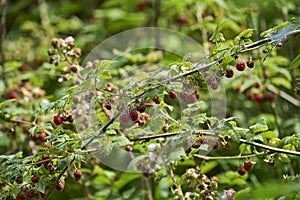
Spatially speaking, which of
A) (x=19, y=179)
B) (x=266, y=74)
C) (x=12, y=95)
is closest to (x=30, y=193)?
(x=19, y=179)

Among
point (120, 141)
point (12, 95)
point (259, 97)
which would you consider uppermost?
A: point (12, 95)

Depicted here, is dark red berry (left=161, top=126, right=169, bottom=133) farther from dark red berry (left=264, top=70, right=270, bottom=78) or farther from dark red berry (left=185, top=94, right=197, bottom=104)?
dark red berry (left=264, top=70, right=270, bottom=78)

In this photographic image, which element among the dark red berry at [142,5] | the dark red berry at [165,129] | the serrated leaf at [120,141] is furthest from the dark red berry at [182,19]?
the serrated leaf at [120,141]

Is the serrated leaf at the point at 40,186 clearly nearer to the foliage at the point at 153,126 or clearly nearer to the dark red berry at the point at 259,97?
the foliage at the point at 153,126

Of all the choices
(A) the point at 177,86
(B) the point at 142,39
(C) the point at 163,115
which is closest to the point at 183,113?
(C) the point at 163,115

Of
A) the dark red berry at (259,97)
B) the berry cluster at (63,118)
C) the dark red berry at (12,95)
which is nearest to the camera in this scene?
the berry cluster at (63,118)

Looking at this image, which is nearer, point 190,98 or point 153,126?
point 190,98

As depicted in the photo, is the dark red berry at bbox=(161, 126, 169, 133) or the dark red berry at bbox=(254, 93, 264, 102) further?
the dark red berry at bbox=(254, 93, 264, 102)

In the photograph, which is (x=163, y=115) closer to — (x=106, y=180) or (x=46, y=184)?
(x=46, y=184)

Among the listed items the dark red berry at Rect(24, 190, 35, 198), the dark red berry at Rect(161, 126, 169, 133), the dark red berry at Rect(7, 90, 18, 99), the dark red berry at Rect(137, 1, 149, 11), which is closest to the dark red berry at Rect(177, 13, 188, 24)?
the dark red berry at Rect(137, 1, 149, 11)

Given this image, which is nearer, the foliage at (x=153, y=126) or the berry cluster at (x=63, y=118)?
the foliage at (x=153, y=126)

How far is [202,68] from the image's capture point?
1.52 m

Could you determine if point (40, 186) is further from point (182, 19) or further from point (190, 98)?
point (182, 19)

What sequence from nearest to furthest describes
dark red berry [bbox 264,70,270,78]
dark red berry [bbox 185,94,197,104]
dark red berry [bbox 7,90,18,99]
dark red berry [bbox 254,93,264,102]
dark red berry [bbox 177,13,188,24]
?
dark red berry [bbox 185,94,197,104], dark red berry [bbox 264,70,270,78], dark red berry [bbox 7,90,18,99], dark red berry [bbox 254,93,264,102], dark red berry [bbox 177,13,188,24]
